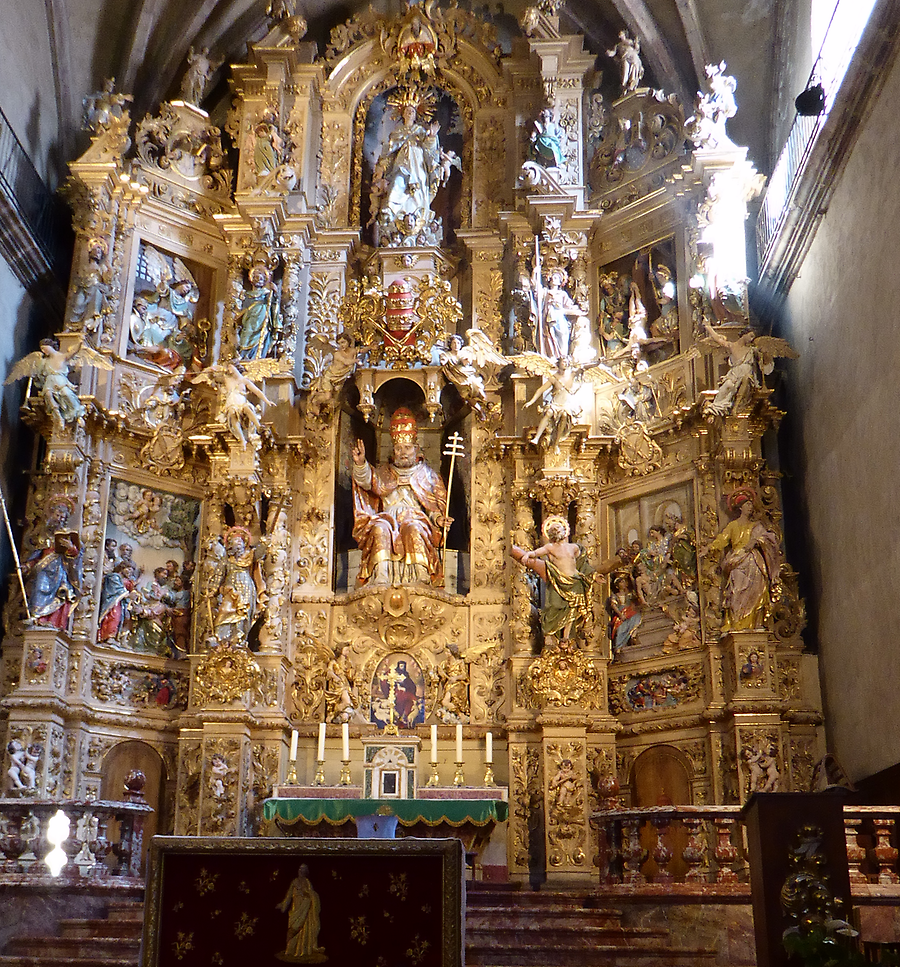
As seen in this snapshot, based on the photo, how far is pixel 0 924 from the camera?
433 inches

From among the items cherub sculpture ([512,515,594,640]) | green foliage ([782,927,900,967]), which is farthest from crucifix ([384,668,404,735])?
green foliage ([782,927,900,967])

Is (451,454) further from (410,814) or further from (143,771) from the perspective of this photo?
(143,771)

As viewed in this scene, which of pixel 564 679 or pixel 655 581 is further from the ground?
pixel 655 581

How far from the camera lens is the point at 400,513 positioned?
1727 cm

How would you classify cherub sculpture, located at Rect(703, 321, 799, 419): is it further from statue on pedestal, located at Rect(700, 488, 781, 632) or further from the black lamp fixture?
the black lamp fixture

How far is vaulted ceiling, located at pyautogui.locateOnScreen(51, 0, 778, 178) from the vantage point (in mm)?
18438

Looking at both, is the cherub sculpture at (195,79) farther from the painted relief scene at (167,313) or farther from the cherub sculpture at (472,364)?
the cherub sculpture at (472,364)

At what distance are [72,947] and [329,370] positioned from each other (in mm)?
9168

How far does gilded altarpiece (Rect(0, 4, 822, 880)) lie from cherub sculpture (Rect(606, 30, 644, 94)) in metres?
0.30

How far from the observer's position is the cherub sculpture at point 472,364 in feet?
57.0

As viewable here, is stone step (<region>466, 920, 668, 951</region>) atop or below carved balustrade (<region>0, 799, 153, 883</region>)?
below

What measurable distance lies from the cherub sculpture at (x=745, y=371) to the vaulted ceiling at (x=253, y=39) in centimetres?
414

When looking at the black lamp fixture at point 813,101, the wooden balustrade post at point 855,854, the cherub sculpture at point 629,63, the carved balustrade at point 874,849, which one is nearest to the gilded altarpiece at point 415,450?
the cherub sculpture at point 629,63

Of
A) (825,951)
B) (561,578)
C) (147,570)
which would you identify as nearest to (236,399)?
(147,570)
